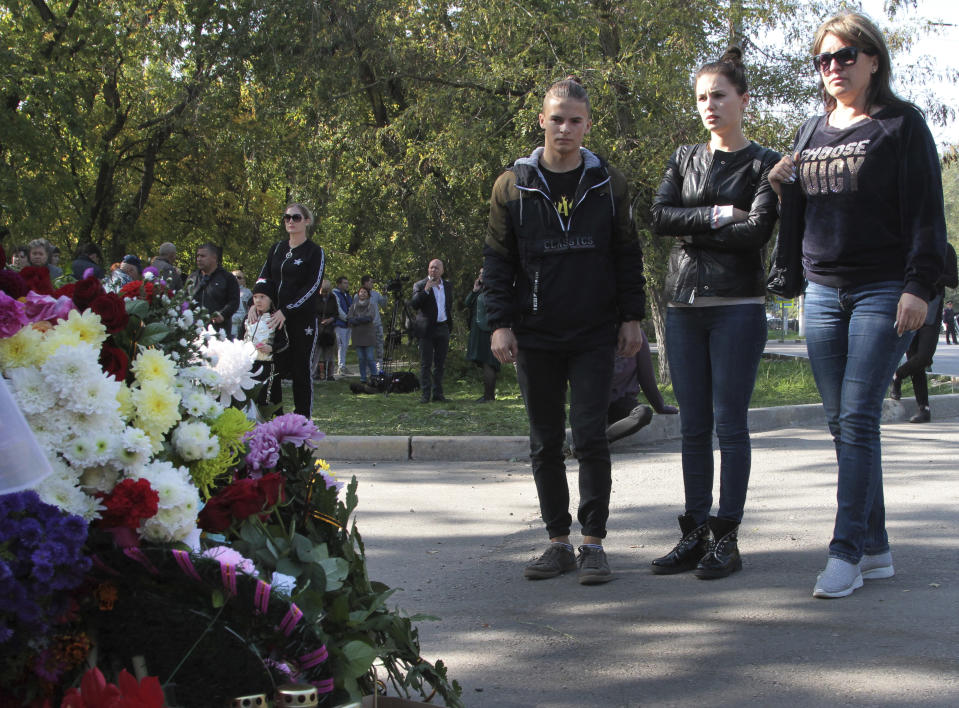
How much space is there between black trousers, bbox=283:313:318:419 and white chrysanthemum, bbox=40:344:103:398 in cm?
629

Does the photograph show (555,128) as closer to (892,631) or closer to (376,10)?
(892,631)

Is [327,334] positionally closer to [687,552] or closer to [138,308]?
[687,552]

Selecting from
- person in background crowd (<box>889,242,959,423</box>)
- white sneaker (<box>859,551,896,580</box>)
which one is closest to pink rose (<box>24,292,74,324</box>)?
white sneaker (<box>859,551,896,580</box>)

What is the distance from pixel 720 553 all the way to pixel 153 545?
113 inches

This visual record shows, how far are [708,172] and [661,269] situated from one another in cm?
998

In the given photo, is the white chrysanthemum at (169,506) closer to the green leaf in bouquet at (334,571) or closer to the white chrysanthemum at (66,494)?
the white chrysanthemum at (66,494)

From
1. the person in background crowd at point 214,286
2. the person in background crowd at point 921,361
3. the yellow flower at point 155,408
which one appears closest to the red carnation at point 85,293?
the yellow flower at point 155,408

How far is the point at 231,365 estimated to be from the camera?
2.84 metres

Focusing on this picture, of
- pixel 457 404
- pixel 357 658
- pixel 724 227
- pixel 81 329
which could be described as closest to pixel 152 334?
pixel 81 329

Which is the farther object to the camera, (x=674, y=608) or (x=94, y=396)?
(x=674, y=608)

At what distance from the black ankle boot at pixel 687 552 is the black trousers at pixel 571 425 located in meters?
0.31

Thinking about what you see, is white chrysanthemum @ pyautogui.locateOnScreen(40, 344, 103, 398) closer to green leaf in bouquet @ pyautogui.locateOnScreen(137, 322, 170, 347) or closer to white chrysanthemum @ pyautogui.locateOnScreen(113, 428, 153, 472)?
white chrysanthemum @ pyautogui.locateOnScreen(113, 428, 153, 472)

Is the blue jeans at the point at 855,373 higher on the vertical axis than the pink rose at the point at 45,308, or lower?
lower

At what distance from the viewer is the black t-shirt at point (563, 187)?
4.48 metres
